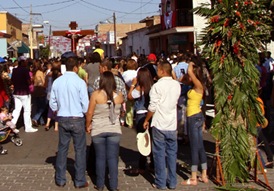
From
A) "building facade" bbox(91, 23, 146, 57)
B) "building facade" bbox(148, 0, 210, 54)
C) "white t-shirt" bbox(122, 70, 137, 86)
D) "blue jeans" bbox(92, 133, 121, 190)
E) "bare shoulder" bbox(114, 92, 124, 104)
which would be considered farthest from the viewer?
"building facade" bbox(91, 23, 146, 57)

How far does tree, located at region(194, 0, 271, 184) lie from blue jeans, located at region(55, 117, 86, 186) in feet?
6.54

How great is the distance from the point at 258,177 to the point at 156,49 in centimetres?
3699

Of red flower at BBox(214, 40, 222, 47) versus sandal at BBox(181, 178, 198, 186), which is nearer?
red flower at BBox(214, 40, 222, 47)

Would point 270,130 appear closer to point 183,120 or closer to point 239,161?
point 183,120

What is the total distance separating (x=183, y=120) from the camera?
1131 cm

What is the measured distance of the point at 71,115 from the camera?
826 cm

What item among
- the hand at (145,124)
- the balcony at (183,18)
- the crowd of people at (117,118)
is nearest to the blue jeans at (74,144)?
the crowd of people at (117,118)

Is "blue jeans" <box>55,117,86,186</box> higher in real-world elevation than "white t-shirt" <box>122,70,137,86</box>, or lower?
lower

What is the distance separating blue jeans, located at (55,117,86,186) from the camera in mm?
8258

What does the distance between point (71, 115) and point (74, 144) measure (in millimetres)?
468

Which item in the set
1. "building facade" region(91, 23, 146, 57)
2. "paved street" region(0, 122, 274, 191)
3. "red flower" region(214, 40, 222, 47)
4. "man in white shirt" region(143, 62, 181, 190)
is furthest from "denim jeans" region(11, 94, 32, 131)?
"building facade" region(91, 23, 146, 57)

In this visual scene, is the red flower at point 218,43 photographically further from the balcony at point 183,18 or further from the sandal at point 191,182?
the balcony at point 183,18

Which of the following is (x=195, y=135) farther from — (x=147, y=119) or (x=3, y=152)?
(x=3, y=152)

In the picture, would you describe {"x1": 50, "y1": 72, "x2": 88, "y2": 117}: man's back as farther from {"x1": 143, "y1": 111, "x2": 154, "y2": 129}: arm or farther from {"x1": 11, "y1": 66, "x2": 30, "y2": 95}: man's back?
{"x1": 11, "y1": 66, "x2": 30, "y2": 95}: man's back
